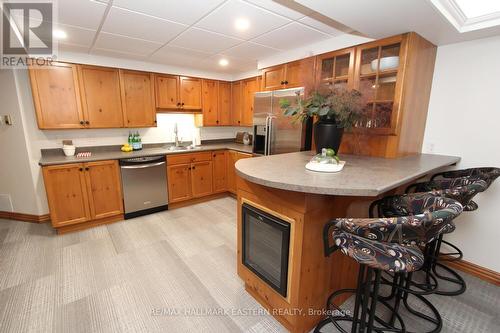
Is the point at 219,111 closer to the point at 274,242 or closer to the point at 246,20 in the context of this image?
the point at 246,20

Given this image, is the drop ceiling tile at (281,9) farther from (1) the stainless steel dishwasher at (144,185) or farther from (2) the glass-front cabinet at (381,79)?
(1) the stainless steel dishwasher at (144,185)

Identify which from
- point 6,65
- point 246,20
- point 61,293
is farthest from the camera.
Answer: point 6,65

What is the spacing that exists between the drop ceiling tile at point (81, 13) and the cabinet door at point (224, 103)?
8.20 ft

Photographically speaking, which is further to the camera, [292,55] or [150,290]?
[292,55]

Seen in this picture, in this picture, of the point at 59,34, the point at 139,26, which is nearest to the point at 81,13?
the point at 139,26

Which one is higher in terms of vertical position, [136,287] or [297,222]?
[297,222]

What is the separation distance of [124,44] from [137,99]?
3.13 ft

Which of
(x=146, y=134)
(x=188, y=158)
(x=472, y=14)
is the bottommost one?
(x=188, y=158)

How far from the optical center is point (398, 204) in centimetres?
153

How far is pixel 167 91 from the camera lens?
3916 millimetres

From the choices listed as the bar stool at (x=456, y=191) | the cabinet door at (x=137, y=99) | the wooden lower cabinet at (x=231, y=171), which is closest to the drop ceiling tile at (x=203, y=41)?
the cabinet door at (x=137, y=99)

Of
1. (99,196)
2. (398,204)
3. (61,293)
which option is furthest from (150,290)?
(398,204)

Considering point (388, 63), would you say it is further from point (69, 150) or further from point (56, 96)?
point (69, 150)

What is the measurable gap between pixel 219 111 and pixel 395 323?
4.08 m
